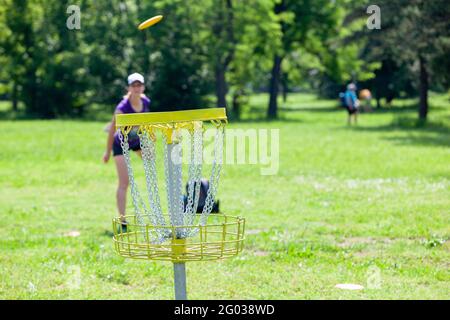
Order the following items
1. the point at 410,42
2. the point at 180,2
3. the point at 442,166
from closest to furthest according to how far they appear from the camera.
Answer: the point at 442,166, the point at 410,42, the point at 180,2

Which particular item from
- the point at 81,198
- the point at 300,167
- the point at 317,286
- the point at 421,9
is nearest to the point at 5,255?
the point at 317,286

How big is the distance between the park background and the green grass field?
0.12 feet

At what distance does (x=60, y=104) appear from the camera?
51.6 m

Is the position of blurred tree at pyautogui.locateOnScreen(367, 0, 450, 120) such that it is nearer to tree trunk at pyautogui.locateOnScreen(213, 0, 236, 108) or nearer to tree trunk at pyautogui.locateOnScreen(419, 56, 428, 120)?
tree trunk at pyautogui.locateOnScreen(419, 56, 428, 120)

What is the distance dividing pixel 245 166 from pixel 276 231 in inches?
373

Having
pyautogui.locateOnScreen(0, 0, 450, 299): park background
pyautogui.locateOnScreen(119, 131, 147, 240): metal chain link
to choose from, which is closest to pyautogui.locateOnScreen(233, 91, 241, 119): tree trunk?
pyautogui.locateOnScreen(0, 0, 450, 299): park background

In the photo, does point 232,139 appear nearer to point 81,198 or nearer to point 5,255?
point 81,198

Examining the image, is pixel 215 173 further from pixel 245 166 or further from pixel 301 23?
pixel 301 23

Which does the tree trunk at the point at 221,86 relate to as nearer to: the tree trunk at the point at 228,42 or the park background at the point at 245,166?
the tree trunk at the point at 228,42

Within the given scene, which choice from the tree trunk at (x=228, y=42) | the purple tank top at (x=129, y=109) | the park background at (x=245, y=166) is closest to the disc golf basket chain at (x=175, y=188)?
the park background at (x=245, y=166)

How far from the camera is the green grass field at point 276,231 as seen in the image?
26.1 feet

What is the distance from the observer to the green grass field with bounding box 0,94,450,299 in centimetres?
796

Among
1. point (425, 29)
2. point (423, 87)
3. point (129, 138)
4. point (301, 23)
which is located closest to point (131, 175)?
point (129, 138)
